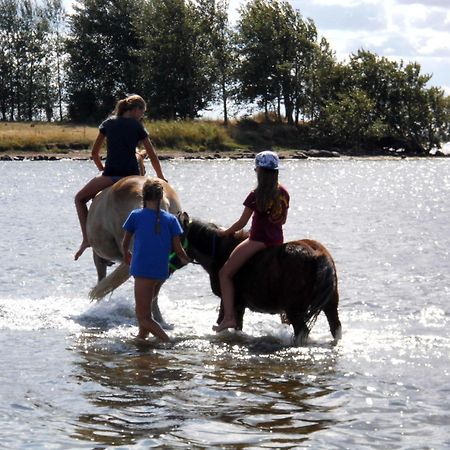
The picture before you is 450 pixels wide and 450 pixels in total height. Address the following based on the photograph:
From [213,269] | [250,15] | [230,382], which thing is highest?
[250,15]

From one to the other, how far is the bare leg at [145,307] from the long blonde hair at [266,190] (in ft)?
4.37

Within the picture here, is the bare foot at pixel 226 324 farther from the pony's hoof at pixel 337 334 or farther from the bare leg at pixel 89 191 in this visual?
the bare leg at pixel 89 191

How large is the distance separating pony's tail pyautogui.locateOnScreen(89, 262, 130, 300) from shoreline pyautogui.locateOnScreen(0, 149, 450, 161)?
56.8 m

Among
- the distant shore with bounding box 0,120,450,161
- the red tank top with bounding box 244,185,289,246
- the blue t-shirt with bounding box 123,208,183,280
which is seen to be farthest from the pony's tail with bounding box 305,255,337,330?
the distant shore with bounding box 0,120,450,161

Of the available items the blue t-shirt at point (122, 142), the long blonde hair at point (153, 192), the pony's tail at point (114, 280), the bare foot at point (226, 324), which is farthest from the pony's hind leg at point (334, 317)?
the blue t-shirt at point (122, 142)

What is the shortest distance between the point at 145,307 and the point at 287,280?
148 centimetres

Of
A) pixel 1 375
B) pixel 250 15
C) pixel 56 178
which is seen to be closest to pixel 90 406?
pixel 1 375

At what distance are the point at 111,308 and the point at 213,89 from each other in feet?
237

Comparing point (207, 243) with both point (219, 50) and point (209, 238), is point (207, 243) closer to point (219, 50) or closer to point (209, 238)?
point (209, 238)

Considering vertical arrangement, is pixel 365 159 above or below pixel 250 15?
below

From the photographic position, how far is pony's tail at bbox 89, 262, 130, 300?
36.4 feet

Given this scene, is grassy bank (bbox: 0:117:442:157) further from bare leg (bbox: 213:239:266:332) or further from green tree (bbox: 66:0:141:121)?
bare leg (bbox: 213:239:266:332)

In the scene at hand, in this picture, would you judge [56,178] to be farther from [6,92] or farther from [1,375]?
[6,92]

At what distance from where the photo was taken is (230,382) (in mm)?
8539
